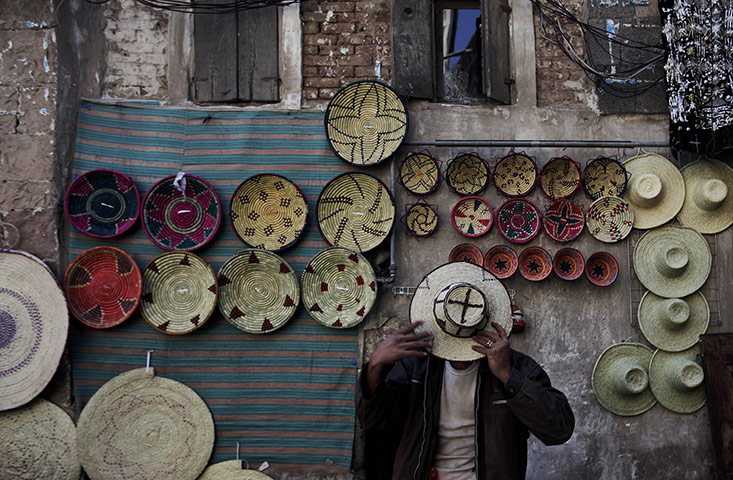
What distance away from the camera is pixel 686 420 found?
13.6 ft

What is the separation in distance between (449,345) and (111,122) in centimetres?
285

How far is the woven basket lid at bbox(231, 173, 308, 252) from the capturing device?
4.00 meters

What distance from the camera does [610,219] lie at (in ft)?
13.8

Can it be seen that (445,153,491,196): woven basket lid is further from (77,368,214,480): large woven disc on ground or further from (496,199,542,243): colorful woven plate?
(77,368,214,480): large woven disc on ground

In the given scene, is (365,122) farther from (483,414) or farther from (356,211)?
(483,414)

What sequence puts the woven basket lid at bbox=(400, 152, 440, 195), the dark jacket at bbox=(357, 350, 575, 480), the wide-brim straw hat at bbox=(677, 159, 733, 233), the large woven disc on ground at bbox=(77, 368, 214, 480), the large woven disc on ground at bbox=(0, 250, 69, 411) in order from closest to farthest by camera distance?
the dark jacket at bbox=(357, 350, 575, 480) < the large woven disc on ground at bbox=(0, 250, 69, 411) < the large woven disc on ground at bbox=(77, 368, 214, 480) < the woven basket lid at bbox=(400, 152, 440, 195) < the wide-brim straw hat at bbox=(677, 159, 733, 233)

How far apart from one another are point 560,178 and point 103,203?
314 cm

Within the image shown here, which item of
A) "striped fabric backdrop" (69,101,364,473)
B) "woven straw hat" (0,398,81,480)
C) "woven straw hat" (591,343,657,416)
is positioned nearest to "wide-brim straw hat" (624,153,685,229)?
"woven straw hat" (591,343,657,416)

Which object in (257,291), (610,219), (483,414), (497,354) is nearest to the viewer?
(497,354)

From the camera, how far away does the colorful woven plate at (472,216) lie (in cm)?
409

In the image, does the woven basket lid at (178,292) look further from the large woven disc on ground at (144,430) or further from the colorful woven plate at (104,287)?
the large woven disc on ground at (144,430)

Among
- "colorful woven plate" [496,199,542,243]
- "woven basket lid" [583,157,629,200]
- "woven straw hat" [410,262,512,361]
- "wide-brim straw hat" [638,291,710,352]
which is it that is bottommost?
"wide-brim straw hat" [638,291,710,352]

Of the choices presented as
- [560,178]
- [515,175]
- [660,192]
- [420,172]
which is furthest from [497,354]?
[660,192]

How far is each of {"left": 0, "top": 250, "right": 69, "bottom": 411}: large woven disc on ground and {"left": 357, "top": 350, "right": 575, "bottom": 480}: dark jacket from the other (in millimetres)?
2215
